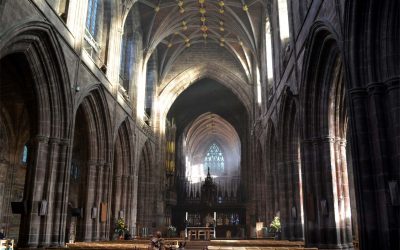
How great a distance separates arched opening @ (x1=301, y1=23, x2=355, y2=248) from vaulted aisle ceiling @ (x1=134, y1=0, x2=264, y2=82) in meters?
12.1

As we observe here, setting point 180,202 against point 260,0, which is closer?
point 260,0

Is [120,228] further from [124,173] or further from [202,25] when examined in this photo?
[202,25]

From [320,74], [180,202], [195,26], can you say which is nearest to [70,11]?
[320,74]

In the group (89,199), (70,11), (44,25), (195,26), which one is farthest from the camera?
(195,26)

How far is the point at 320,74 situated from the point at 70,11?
34.7 feet

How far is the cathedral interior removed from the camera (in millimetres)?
9758

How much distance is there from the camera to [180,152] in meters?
44.0

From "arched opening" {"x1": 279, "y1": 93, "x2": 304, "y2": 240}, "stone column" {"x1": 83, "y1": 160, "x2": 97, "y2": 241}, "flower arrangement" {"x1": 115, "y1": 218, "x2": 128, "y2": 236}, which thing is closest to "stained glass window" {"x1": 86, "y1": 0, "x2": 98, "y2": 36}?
"stone column" {"x1": 83, "y1": 160, "x2": 97, "y2": 241}

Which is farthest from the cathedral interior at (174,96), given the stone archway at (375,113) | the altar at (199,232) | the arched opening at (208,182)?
the altar at (199,232)

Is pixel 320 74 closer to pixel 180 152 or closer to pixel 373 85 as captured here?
pixel 373 85

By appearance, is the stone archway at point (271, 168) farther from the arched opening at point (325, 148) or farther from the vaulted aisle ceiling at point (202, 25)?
→ the arched opening at point (325, 148)

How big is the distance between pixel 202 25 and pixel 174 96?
7177mm

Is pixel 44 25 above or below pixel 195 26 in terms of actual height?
below

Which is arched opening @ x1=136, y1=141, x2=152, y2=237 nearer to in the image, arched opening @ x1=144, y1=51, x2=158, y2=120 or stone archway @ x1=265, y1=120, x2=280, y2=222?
arched opening @ x1=144, y1=51, x2=158, y2=120
